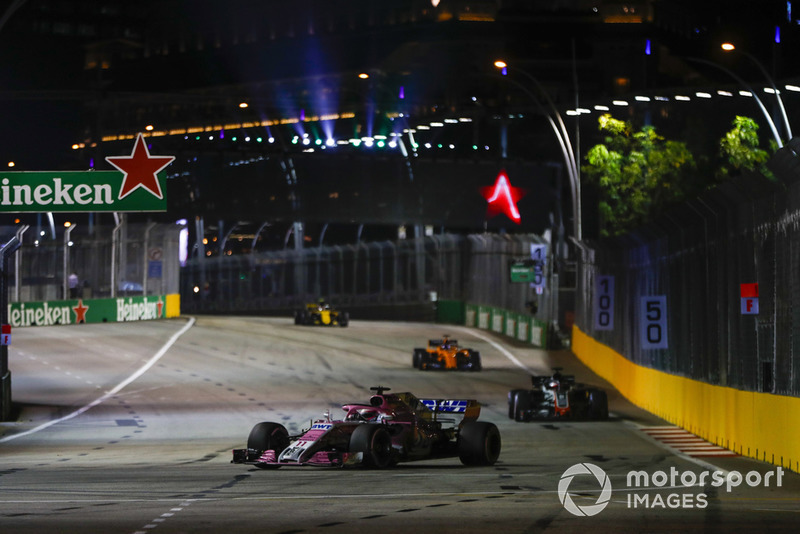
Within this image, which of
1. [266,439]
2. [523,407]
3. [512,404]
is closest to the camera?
[266,439]

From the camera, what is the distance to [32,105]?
53.1 metres

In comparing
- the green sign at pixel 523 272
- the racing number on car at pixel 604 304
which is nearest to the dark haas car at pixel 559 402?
the racing number on car at pixel 604 304

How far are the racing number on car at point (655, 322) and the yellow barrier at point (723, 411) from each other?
2.81ft

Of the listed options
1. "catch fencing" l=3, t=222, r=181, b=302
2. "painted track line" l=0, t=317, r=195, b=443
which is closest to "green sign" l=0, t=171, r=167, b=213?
"painted track line" l=0, t=317, r=195, b=443

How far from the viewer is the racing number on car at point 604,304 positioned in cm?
3200

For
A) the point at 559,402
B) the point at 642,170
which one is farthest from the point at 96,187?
the point at 642,170

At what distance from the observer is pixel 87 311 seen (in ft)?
182

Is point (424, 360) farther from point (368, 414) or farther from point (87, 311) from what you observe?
point (87, 311)

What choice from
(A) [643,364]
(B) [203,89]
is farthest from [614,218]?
(B) [203,89]

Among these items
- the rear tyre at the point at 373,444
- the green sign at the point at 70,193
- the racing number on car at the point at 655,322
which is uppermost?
the green sign at the point at 70,193

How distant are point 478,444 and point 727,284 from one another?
555 centimetres

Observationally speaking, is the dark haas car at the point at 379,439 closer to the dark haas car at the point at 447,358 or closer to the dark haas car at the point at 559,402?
the dark haas car at the point at 559,402

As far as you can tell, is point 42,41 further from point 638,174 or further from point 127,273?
point 638,174

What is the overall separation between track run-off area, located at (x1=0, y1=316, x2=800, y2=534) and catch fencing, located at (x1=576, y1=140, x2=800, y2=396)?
1.40m
